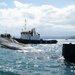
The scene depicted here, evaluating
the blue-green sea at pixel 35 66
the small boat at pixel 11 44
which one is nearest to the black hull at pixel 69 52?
the blue-green sea at pixel 35 66

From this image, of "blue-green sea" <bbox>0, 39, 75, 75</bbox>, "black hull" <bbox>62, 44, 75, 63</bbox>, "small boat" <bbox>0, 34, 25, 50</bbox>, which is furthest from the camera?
"small boat" <bbox>0, 34, 25, 50</bbox>

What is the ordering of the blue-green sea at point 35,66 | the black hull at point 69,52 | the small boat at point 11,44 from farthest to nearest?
the small boat at point 11,44 → the black hull at point 69,52 → the blue-green sea at point 35,66

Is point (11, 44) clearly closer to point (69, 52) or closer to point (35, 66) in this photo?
point (69, 52)

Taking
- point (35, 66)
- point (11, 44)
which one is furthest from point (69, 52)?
point (11, 44)

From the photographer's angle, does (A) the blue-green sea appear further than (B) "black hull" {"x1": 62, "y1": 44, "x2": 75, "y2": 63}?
No

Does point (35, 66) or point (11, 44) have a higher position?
point (11, 44)

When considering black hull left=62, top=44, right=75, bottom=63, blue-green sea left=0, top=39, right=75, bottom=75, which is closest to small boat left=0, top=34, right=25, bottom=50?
blue-green sea left=0, top=39, right=75, bottom=75

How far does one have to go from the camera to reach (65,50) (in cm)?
3919

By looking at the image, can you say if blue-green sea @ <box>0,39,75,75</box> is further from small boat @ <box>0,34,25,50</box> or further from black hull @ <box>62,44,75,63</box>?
small boat @ <box>0,34,25,50</box>

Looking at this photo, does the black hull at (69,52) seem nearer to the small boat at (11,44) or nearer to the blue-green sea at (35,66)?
the blue-green sea at (35,66)

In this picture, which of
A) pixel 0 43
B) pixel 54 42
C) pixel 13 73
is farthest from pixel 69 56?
pixel 54 42

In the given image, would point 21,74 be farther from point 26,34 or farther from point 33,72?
point 26,34

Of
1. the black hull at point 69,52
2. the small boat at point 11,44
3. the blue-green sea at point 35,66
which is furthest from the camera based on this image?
the small boat at point 11,44

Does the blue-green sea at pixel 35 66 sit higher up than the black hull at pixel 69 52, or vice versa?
the black hull at pixel 69 52
